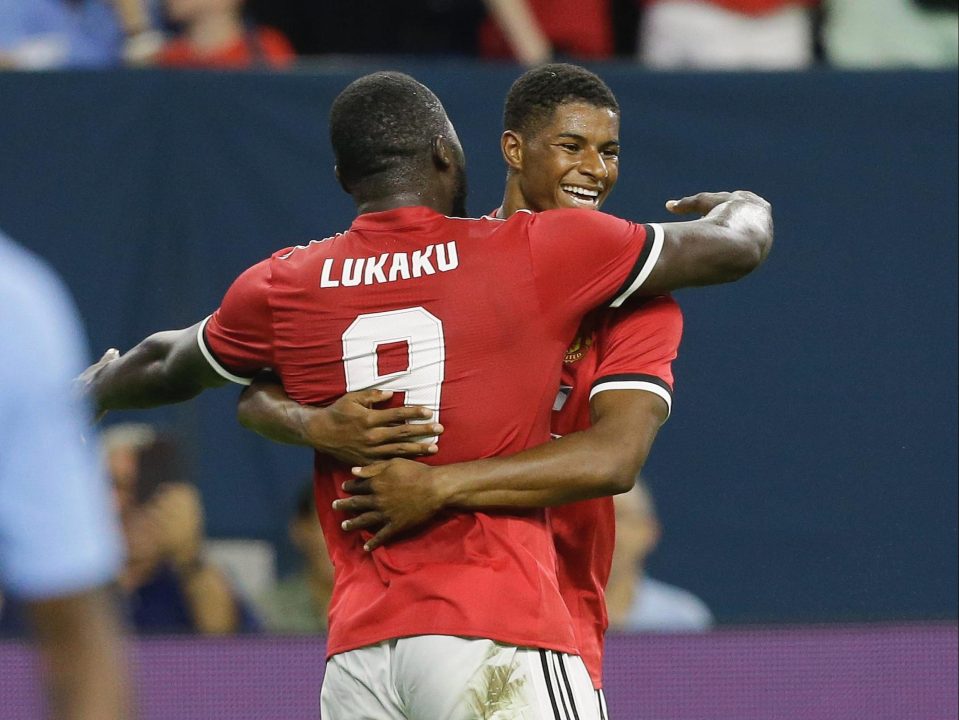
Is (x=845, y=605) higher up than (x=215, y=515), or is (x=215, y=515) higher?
(x=215, y=515)

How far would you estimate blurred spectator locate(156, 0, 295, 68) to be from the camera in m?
5.69

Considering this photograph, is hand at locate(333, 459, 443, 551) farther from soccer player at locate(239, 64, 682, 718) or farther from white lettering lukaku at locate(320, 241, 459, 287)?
white lettering lukaku at locate(320, 241, 459, 287)

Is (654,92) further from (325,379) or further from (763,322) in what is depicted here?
(325,379)

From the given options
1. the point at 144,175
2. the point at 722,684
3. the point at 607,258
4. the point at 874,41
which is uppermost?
the point at 874,41

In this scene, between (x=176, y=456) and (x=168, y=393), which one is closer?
(x=168, y=393)

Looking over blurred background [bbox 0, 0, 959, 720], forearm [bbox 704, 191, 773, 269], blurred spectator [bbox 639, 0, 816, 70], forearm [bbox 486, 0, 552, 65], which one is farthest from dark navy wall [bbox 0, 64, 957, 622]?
forearm [bbox 704, 191, 773, 269]

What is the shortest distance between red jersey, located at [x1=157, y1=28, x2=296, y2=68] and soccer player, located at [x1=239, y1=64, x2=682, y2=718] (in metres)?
2.58

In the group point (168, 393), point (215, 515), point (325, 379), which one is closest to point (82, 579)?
point (325, 379)

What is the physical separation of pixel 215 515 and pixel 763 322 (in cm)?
191

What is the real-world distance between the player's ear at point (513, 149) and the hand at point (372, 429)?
26.1 inches

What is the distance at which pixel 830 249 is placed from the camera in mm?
5312

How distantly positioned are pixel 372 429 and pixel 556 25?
11.7 ft

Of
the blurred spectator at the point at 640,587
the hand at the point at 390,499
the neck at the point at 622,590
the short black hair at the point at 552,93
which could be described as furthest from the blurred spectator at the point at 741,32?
the hand at the point at 390,499

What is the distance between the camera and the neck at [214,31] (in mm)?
5699
